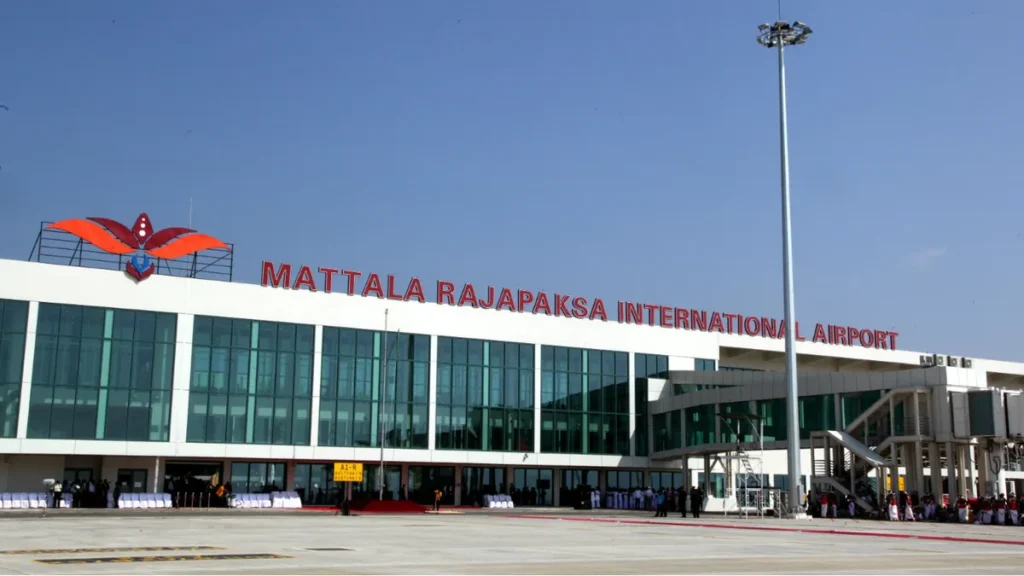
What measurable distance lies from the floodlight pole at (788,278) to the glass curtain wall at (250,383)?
3127cm

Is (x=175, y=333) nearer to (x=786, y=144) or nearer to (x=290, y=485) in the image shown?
(x=290, y=485)

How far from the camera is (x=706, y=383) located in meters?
84.0

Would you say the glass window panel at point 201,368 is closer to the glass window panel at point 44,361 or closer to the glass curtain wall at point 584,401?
the glass window panel at point 44,361

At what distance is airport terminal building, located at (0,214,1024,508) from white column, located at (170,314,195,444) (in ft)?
0.39

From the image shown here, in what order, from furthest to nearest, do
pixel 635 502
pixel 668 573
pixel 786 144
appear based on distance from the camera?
pixel 635 502 → pixel 786 144 → pixel 668 573

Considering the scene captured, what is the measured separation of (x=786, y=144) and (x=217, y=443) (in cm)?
3761

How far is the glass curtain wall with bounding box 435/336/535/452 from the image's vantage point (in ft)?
247

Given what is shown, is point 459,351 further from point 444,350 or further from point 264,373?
point 264,373

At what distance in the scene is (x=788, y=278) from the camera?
176ft

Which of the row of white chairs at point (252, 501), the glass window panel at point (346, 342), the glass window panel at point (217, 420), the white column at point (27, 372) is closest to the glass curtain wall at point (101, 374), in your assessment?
the white column at point (27, 372)

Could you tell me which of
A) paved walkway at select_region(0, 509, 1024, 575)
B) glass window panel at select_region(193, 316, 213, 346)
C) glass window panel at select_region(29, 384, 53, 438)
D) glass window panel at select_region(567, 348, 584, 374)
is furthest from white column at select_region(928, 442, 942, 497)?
glass window panel at select_region(29, 384, 53, 438)

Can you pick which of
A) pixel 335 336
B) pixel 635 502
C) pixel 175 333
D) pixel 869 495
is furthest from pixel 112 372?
pixel 869 495

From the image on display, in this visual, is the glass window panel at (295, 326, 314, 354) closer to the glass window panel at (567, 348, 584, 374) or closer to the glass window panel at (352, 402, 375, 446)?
the glass window panel at (352, 402, 375, 446)

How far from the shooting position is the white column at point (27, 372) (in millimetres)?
61000
